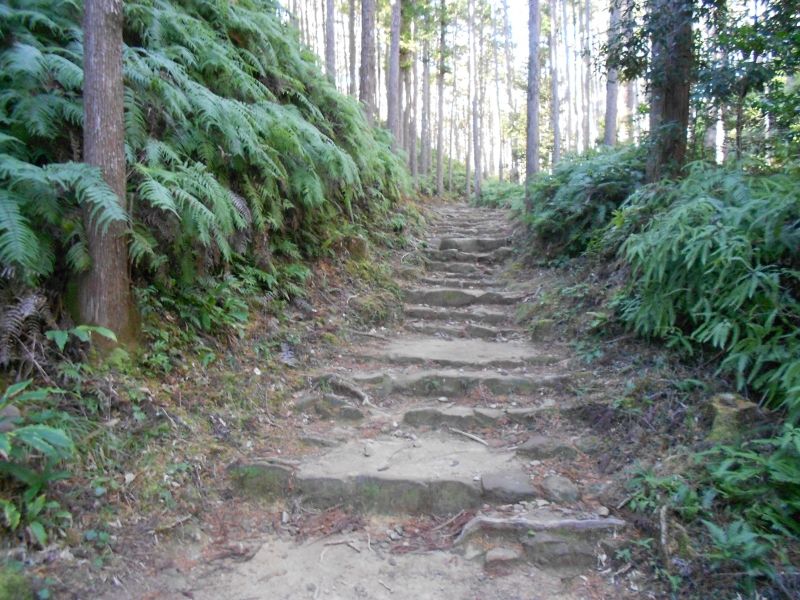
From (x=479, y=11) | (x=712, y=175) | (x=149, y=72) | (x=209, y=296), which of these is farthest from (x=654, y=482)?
(x=479, y=11)

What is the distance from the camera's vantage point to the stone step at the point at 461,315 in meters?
7.16

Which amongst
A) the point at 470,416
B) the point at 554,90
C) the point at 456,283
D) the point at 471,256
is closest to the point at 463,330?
the point at 456,283

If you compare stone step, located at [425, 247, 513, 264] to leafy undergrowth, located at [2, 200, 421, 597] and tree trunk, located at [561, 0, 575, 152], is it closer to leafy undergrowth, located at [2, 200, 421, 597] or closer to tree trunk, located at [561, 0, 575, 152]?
leafy undergrowth, located at [2, 200, 421, 597]

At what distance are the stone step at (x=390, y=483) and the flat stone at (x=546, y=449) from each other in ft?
0.56

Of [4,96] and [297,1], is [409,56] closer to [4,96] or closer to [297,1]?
[297,1]

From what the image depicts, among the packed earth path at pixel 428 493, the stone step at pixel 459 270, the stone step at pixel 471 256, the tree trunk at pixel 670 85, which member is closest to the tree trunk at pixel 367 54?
the stone step at pixel 471 256

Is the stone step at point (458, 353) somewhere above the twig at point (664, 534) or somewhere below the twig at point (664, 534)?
above

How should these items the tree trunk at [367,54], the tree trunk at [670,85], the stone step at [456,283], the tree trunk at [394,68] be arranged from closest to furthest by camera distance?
1. the tree trunk at [670,85]
2. the stone step at [456,283]
3. the tree trunk at [367,54]
4. the tree trunk at [394,68]

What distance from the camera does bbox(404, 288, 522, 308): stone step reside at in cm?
772

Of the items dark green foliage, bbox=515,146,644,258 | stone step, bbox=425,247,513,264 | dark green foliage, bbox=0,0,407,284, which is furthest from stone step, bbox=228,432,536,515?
stone step, bbox=425,247,513,264

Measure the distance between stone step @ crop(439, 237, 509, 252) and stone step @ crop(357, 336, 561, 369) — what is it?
3.78 metres

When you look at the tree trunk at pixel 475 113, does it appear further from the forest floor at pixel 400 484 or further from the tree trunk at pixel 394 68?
the forest floor at pixel 400 484

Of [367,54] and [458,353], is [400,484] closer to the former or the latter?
[458,353]

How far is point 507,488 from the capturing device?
12.0ft
